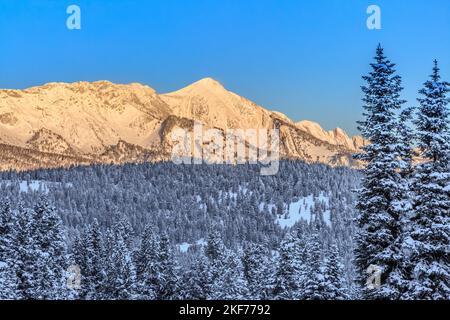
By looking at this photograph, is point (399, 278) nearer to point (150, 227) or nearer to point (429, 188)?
point (429, 188)

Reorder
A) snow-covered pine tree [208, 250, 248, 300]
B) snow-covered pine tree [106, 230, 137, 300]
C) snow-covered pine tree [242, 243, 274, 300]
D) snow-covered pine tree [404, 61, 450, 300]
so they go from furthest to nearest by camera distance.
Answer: snow-covered pine tree [242, 243, 274, 300] → snow-covered pine tree [106, 230, 137, 300] → snow-covered pine tree [208, 250, 248, 300] → snow-covered pine tree [404, 61, 450, 300]

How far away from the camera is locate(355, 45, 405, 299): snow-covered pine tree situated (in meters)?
23.4

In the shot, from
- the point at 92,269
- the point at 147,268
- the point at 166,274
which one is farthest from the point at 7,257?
the point at 166,274

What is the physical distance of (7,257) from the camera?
43.1 meters

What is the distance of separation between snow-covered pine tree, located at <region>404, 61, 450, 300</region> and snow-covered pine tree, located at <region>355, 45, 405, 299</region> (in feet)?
2.44

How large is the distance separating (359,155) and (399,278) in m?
5.41

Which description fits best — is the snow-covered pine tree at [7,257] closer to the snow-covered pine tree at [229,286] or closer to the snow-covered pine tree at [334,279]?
the snow-covered pine tree at [229,286]

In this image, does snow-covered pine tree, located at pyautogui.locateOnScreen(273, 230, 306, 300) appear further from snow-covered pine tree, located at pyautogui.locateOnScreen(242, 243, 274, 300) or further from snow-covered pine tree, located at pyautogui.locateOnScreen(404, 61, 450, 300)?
snow-covered pine tree, located at pyautogui.locateOnScreen(404, 61, 450, 300)

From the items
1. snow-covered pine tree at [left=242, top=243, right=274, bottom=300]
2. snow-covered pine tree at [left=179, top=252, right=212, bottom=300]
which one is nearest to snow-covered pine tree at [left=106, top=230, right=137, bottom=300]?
snow-covered pine tree at [left=179, top=252, right=212, bottom=300]

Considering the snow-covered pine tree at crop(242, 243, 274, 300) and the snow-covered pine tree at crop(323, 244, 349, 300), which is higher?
the snow-covered pine tree at crop(323, 244, 349, 300)

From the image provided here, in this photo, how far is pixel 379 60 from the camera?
81.8 ft

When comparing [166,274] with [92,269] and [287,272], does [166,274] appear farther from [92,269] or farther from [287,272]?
[287,272]

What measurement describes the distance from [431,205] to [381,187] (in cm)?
207
